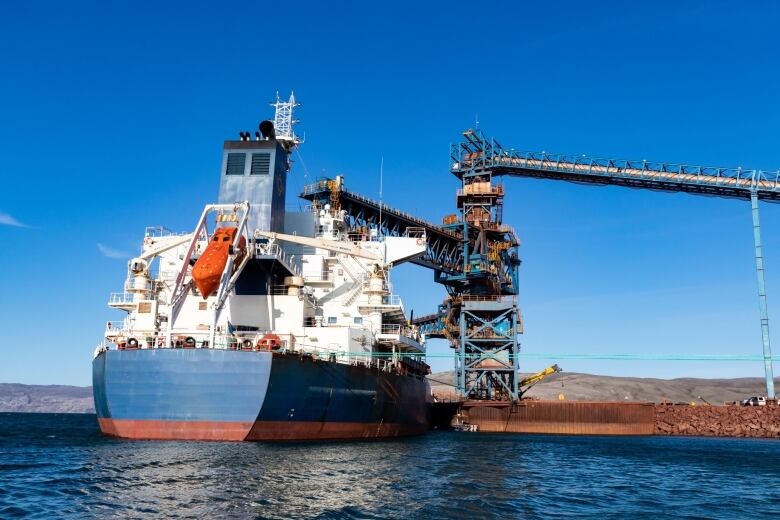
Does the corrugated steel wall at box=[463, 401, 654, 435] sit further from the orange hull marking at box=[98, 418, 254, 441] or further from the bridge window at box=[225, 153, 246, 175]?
the orange hull marking at box=[98, 418, 254, 441]

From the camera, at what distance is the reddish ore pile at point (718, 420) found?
190 feet

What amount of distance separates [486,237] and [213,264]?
38.2 meters

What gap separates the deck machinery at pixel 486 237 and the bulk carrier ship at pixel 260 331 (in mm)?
13594

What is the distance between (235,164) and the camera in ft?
128

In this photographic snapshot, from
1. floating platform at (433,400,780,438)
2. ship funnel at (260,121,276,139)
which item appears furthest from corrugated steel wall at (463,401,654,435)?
ship funnel at (260,121,276,139)

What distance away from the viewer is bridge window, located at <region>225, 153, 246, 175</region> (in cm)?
3900

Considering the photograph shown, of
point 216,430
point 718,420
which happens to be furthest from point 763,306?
point 216,430

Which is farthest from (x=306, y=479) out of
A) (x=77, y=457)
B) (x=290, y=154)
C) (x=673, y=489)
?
(x=290, y=154)

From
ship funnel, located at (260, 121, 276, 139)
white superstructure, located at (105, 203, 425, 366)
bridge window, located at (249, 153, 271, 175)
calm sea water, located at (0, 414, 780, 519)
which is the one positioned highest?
ship funnel, located at (260, 121, 276, 139)

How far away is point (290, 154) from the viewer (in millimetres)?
45938

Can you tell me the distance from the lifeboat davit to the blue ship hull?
419cm

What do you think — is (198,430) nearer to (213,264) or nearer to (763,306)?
(213,264)

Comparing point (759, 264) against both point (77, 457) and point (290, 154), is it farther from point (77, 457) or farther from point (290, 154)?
point (77, 457)

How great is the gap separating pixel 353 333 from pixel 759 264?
38.4m
